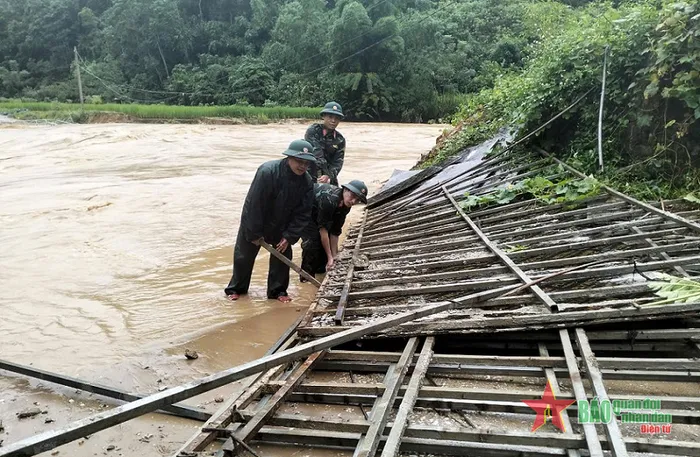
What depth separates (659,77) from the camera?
189 inches

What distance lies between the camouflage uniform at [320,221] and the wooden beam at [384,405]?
7.98 feet

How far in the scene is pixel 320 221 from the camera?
5.15 meters

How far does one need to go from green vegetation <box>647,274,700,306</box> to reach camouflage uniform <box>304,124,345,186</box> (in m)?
4.10

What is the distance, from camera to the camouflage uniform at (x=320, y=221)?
5051 mm

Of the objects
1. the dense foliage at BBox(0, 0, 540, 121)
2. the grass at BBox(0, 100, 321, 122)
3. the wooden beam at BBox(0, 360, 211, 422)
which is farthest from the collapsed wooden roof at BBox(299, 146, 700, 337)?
the grass at BBox(0, 100, 321, 122)

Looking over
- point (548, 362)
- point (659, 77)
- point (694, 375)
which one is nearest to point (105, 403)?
point (548, 362)

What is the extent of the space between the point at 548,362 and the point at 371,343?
974mm

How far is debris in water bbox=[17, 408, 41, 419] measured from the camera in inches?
119

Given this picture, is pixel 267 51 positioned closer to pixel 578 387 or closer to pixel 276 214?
pixel 276 214

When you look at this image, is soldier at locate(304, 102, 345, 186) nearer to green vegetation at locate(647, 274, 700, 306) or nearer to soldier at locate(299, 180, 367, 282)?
soldier at locate(299, 180, 367, 282)

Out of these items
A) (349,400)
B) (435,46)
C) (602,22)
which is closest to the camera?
(349,400)

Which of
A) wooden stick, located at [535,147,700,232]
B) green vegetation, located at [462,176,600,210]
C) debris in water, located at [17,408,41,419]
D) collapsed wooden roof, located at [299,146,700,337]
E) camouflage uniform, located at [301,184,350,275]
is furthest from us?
camouflage uniform, located at [301,184,350,275]

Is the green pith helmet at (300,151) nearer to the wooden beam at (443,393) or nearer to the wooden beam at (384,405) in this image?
the wooden beam at (384,405)

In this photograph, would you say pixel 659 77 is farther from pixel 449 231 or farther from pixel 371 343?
pixel 371 343
